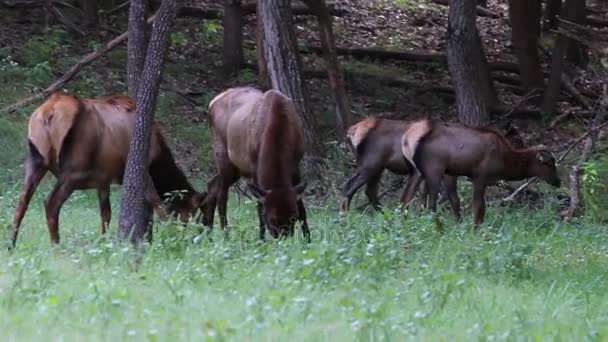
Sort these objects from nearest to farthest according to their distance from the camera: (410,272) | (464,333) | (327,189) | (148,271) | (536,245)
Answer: (464,333), (148,271), (410,272), (536,245), (327,189)

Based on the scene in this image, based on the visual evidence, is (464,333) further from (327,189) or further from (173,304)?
(327,189)

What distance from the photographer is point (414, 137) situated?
1639 centimetres

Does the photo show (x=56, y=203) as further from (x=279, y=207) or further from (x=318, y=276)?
(x=318, y=276)

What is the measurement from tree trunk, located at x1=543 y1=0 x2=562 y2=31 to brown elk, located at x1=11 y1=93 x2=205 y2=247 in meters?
16.6

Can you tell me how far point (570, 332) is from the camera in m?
8.41

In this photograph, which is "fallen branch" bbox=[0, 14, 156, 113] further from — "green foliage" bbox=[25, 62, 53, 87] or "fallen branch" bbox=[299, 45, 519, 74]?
"fallen branch" bbox=[299, 45, 519, 74]

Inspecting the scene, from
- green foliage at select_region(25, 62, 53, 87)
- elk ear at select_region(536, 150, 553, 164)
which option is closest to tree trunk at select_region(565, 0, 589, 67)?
elk ear at select_region(536, 150, 553, 164)

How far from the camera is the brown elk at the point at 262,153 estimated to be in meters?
12.3

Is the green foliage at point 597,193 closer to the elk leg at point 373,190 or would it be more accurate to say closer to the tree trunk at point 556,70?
the elk leg at point 373,190

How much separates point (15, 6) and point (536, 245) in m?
15.5

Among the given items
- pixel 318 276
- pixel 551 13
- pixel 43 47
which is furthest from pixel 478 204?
pixel 551 13

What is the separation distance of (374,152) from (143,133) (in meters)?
6.26

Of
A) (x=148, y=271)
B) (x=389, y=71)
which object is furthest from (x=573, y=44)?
(x=148, y=271)

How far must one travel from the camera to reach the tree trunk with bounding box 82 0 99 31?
25281 mm
